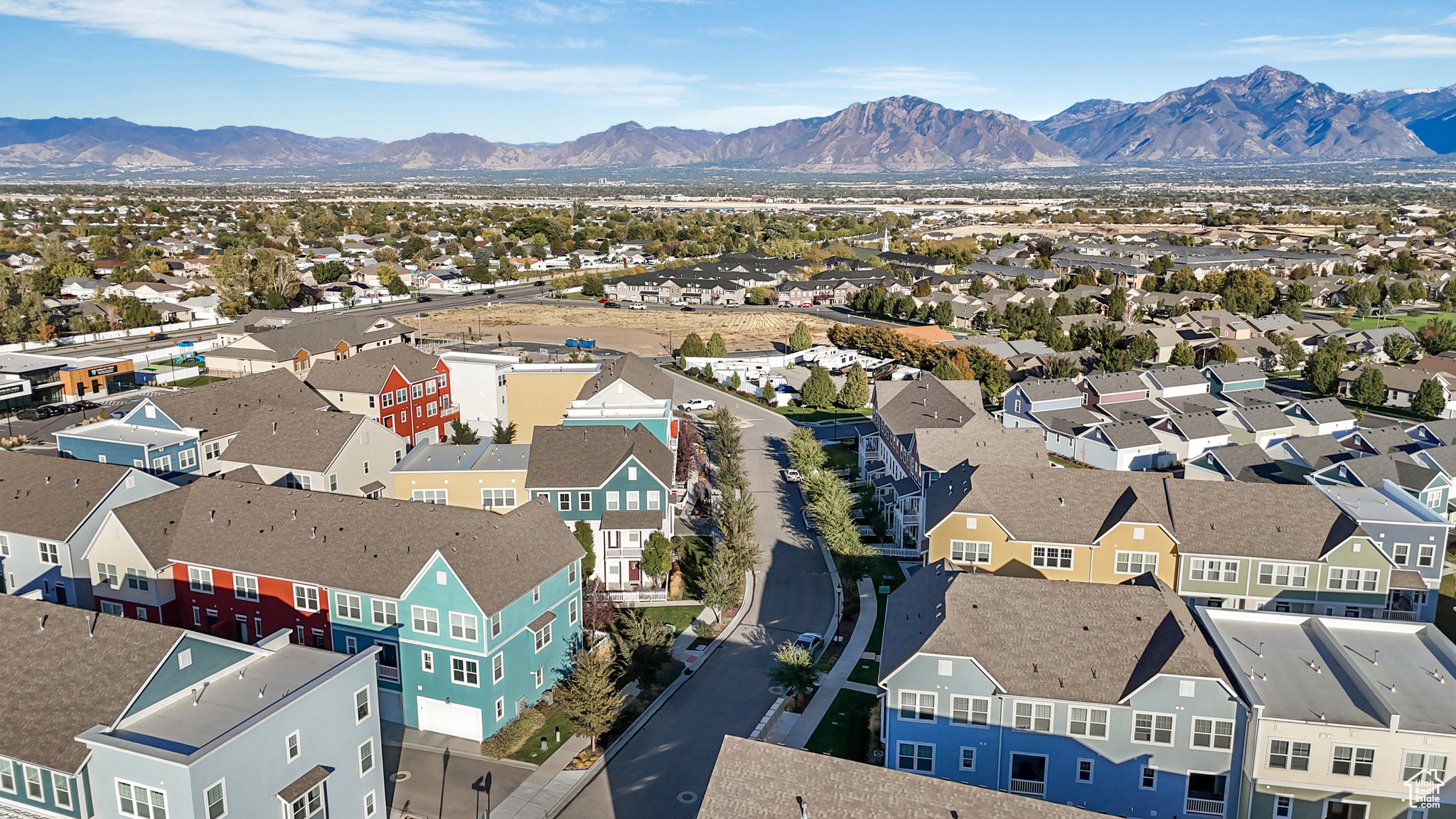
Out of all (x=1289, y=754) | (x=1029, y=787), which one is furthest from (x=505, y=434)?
(x=1289, y=754)

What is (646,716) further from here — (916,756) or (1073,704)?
(1073,704)

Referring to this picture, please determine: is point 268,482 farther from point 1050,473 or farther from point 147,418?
point 1050,473

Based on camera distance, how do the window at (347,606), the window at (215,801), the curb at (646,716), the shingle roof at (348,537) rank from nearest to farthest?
the window at (215,801)
the curb at (646,716)
the shingle roof at (348,537)
the window at (347,606)

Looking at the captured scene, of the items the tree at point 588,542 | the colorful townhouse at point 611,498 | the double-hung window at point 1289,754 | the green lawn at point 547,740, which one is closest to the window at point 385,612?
the green lawn at point 547,740

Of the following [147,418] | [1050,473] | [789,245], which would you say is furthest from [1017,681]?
[789,245]

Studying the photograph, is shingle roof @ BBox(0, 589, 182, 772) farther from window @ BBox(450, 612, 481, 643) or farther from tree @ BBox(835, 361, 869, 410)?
tree @ BBox(835, 361, 869, 410)

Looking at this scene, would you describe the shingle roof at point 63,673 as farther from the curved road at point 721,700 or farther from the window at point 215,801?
the curved road at point 721,700
